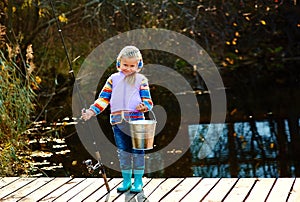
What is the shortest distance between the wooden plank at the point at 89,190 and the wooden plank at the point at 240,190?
773 millimetres

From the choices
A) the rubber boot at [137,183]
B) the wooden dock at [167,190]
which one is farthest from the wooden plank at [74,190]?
the rubber boot at [137,183]

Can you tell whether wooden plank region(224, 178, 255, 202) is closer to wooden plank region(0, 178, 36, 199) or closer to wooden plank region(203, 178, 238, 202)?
wooden plank region(203, 178, 238, 202)

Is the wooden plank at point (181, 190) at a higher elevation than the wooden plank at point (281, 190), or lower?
higher

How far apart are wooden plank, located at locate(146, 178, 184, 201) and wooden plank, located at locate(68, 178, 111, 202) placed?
0.36 meters

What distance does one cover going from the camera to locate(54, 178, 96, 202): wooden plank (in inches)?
151

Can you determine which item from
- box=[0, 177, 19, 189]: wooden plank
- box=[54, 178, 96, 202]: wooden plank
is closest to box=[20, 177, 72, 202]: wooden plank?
box=[54, 178, 96, 202]: wooden plank

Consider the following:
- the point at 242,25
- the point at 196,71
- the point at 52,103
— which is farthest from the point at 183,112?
the point at 242,25

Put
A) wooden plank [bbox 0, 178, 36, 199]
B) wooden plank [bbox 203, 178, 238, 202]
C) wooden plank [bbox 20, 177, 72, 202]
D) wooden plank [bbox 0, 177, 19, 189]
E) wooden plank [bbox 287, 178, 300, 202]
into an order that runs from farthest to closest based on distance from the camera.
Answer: wooden plank [bbox 0, 177, 19, 189], wooden plank [bbox 0, 178, 36, 199], wooden plank [bbox 20, 177, 72, 202], wooden plank [bbox 203, 178, 238, 202], wooden plank [bbox 287, 178, 300, 202]

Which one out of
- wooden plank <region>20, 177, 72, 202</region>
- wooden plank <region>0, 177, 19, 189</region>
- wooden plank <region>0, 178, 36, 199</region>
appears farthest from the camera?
wooden plank <region>0, 177, 19, 189</region>

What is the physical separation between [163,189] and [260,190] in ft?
1.75

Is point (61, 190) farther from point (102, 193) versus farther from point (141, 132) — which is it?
point (141, 132)

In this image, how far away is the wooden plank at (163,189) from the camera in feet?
12.3

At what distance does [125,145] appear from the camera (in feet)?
12.4

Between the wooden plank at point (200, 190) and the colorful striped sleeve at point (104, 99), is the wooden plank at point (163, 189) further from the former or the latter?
the colorful striped sleeve at point (104, 99)
